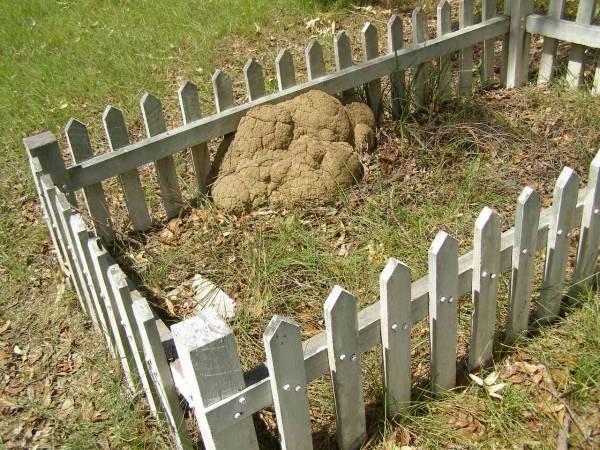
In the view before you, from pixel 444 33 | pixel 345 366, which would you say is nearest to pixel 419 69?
pixel 444 33

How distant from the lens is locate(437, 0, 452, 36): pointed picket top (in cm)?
461

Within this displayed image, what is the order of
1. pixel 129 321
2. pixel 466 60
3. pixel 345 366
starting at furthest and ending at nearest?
1. pixel 466 60
2. pixel 129 321
3. pixel 345 366

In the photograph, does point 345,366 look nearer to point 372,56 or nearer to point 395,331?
point 395,331

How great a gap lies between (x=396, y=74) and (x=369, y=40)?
13.6 inches

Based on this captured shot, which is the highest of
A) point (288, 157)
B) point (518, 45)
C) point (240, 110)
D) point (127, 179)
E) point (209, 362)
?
point (209, 362)

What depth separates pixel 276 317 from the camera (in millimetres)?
1861

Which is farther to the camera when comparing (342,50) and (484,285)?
(342,50)

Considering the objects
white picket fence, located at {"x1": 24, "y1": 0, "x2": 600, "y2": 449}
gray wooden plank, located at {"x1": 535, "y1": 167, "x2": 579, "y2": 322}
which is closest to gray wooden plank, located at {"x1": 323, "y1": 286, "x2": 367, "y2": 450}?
white picket fence, located at {"x1": 24, "y1": 0, "x2": 600, "y2": 449}

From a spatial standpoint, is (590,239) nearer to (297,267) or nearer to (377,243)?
(377,243)

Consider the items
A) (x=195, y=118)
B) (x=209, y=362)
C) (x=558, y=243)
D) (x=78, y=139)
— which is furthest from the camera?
(x=195, y=118)

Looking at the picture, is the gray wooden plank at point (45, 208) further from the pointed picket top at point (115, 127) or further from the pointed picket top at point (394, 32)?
the pointed picket top at point (394, 32)

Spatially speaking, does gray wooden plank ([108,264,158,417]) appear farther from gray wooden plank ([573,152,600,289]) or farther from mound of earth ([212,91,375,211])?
gray wooden plank ([573,152,600,289])

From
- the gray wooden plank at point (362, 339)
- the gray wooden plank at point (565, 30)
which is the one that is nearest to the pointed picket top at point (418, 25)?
the gray wooden plank at point (565, 30)

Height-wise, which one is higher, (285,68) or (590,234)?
(285,68)
